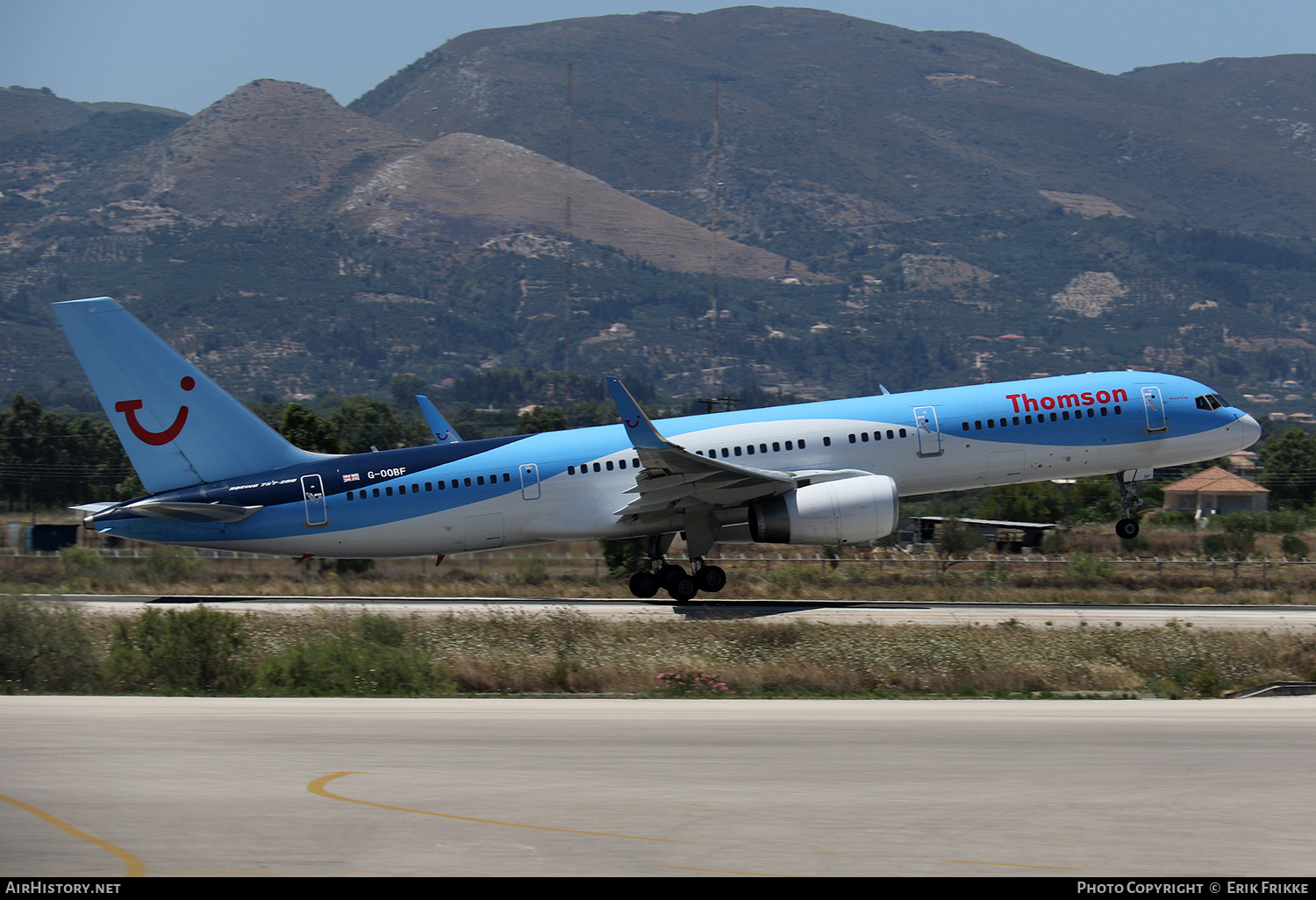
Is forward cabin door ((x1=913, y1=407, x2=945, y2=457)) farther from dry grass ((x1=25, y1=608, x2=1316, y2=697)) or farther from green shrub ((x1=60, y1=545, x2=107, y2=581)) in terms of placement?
green shrub ((x1=60, y1=545, x2=107, y2=581))

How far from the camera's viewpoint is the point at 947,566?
46.1m

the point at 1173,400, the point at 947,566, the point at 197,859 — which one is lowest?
the point at 947,566

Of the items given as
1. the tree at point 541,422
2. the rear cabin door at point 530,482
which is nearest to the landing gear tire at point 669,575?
the rear cabin door at point 530,482

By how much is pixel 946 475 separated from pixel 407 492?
535 inches

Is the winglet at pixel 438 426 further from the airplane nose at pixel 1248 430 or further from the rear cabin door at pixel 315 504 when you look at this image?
the airplane nose at pixel 1248 430

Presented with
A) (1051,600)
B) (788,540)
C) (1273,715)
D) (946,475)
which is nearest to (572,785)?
(1273,715)

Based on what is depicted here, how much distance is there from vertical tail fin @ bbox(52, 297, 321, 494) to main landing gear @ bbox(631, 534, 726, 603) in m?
9.89

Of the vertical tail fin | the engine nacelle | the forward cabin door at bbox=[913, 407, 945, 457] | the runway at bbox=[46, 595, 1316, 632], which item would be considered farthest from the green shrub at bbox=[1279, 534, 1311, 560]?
the vertical tail fin

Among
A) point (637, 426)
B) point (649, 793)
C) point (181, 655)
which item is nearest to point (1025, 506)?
point (637, 426)

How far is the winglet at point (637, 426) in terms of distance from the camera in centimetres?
2903

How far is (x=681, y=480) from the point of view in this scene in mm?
31125

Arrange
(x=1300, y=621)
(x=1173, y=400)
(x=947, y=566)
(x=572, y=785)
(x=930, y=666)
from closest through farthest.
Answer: (x=572, y=785) < (x=930, y=666) < (x=1300, y=621) < (x=1173, y=400) < (x=947, y=566)

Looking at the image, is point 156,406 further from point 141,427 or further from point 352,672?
point 352,672

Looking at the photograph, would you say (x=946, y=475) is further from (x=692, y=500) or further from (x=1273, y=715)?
(x=1273, y=715)
